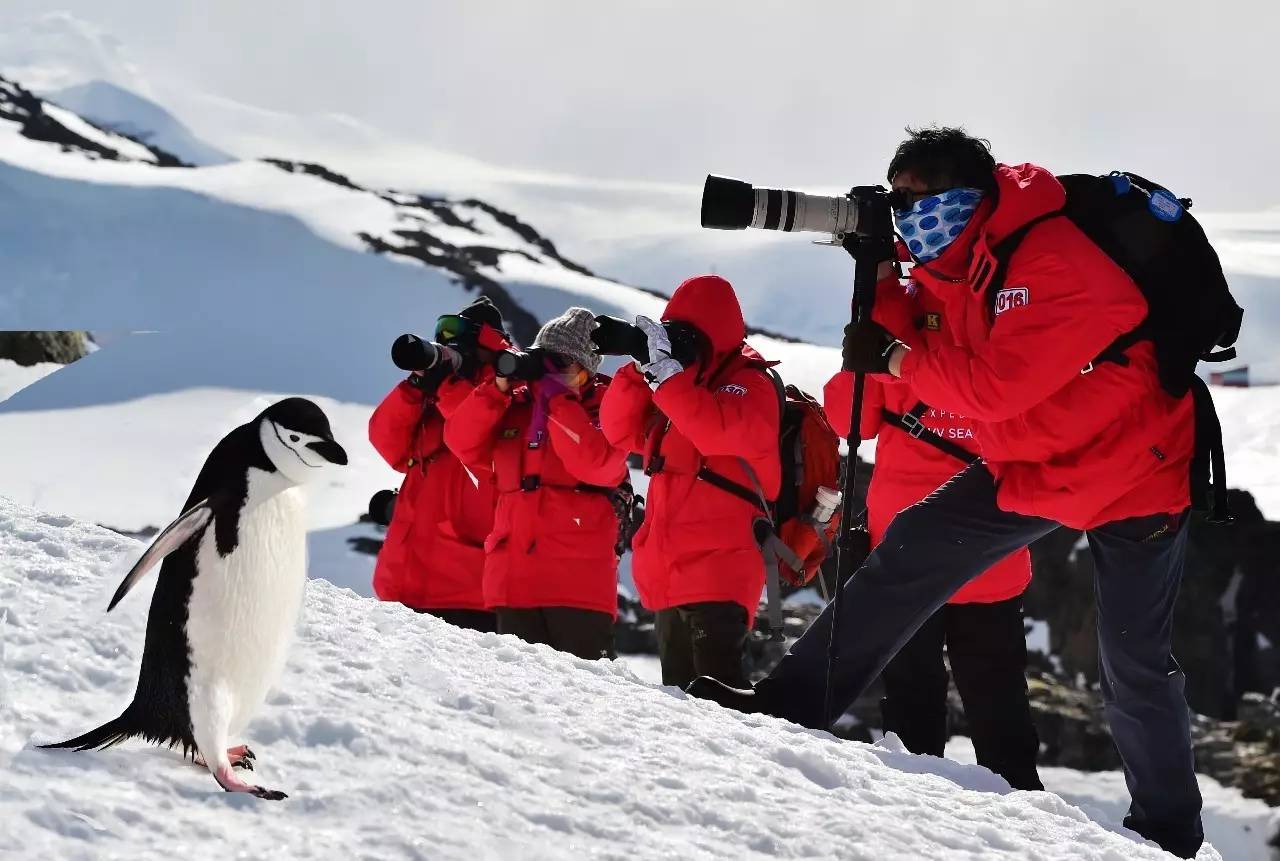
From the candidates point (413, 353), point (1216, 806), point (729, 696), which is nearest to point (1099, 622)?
point (729, 696)

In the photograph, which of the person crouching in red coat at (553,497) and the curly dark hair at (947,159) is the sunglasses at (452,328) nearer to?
the person crouching in red coat at (553,497)

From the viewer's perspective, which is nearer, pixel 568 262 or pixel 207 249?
pixel 207 249

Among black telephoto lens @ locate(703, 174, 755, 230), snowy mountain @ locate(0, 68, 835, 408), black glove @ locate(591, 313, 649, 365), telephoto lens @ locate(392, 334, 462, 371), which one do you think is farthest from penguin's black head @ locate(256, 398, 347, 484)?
snowy mountain @ locate(0, 68, 835, 408)

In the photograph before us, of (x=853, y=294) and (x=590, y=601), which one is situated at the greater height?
(x=853, y=294)

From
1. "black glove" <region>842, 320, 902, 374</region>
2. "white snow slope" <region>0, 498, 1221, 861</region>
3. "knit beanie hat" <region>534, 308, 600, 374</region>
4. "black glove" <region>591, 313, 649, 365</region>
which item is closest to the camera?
"white snow slope" <region>0, 498, 1221, 861</region>

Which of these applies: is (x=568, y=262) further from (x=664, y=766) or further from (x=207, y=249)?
(x=664, y=766)

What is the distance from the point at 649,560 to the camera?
435 centimetres

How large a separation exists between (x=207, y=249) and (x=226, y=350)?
13.2ft

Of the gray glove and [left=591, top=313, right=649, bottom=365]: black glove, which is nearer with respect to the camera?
the gray glove

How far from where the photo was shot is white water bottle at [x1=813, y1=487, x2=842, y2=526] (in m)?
4.45

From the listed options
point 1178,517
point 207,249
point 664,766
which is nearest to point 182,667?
point 664,766

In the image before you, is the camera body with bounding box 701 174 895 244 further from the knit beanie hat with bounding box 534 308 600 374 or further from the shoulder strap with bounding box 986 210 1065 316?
the knit beanie hat with bounding box 534 308 600 374

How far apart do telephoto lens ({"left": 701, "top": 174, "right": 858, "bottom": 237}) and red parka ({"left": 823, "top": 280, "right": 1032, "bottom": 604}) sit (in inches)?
18.7

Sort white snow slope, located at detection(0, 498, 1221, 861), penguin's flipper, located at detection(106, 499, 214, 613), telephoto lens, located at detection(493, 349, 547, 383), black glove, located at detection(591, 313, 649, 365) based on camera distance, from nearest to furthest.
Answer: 1. white snow slope, located at detection(0, 498, 1221, 861)
2. penguin's flipper, located at detection(106, 499, 214, 613)
3. black glove, located at detection(591, 313, 649, 365)
4. telephoto lens, located at detection(493, 349, 547, 383)
